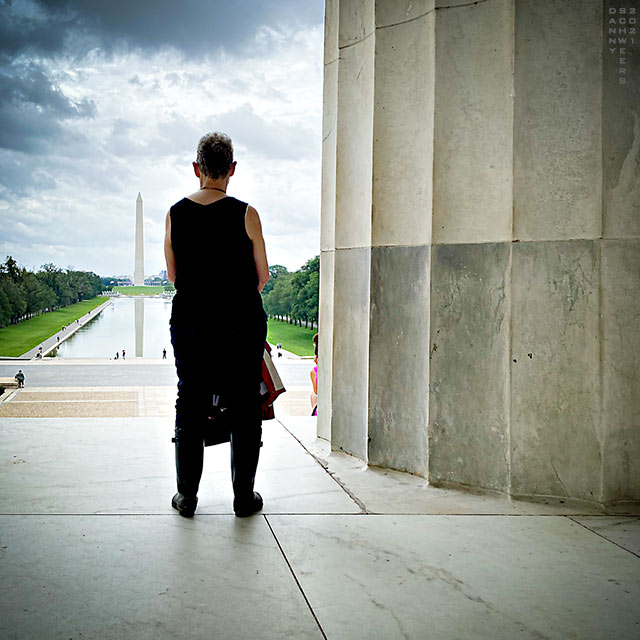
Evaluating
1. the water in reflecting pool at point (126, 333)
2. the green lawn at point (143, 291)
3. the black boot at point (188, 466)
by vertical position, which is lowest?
the water in reflecting pool at point (126, 333)

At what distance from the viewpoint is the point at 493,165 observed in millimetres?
5406

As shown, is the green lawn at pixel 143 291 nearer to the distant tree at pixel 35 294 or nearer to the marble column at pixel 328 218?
the distant tree at pixel 35 294

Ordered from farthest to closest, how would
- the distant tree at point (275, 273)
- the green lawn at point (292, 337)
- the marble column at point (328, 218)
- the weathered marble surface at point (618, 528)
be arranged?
1. the distant tree at point (275, 273)
2. the green lawn at point (292, 337)
3. the marble column at point (328, 218)
4. the weathered marble surface at point (618, 528)

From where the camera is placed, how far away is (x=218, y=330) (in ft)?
15.0

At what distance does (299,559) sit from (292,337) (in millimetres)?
98363

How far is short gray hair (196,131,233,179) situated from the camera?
471cm

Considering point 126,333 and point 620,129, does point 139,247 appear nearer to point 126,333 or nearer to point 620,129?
point 126,333

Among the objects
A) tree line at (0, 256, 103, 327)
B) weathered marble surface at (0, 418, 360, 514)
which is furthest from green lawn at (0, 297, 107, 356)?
weathered marble surface at (0, 418, 360, 514)

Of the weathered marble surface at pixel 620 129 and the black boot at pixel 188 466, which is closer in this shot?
the black boot at pixel 188 466

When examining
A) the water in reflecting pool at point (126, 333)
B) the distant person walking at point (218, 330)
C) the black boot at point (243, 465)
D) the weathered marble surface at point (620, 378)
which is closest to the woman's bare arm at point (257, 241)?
the distant person walking at point (218, 330)

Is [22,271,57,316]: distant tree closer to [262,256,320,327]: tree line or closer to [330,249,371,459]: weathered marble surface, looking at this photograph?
[262,256,320,327]: tree line

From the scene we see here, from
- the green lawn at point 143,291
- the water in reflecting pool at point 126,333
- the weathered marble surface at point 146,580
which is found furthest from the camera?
the green lawn at point 143,291

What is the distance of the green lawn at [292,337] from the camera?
9157 cm

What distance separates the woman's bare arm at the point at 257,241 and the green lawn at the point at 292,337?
79309 millimetres
